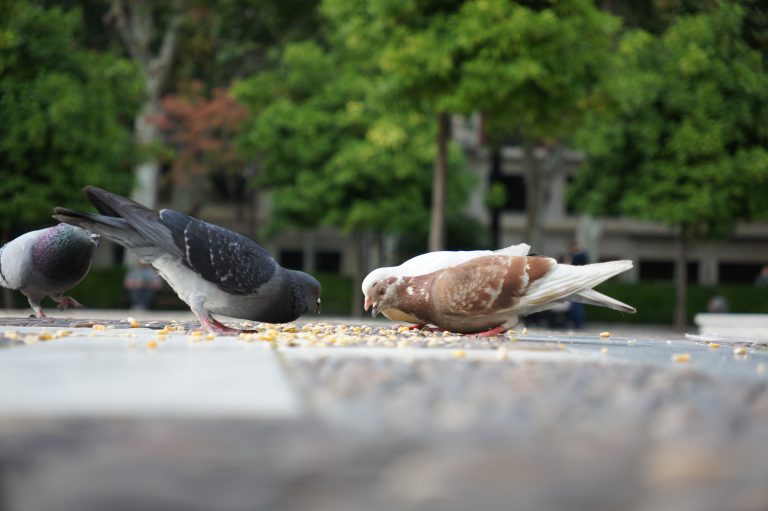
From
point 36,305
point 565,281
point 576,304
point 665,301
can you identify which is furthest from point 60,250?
point 665,301

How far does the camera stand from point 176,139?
1196 inches

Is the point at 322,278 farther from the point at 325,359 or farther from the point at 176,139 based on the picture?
the point at 325,359

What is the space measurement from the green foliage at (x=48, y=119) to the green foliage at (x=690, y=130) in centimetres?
1089

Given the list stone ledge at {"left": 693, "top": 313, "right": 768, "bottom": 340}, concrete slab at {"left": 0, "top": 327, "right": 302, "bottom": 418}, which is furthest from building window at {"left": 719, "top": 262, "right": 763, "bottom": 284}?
concrete slab at {"left": 0, "top": 327, "right": 302, "bottom": 418}

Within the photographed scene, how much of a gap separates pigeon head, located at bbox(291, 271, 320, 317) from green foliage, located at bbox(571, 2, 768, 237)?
641 inches

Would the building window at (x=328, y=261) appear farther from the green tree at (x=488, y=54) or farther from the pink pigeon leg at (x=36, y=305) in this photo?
the pink pigeon leg at (x=36, y=305)

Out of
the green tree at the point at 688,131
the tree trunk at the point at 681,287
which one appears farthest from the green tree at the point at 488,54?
the tree trunk at the point at 681,287

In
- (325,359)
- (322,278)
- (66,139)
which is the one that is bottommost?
(322,278)

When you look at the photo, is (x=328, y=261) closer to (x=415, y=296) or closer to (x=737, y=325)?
(x=737, y=325)

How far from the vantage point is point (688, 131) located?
73.7 feet

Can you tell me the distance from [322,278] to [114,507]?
25.8 metres

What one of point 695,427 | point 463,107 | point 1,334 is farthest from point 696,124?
point 695,427

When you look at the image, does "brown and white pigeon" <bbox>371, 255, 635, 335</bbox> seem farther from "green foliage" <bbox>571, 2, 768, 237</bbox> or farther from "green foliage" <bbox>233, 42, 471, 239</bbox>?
"green foliage" <bbox>233, 42, 471, 239</bbox>

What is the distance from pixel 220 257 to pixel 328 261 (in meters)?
35.3
